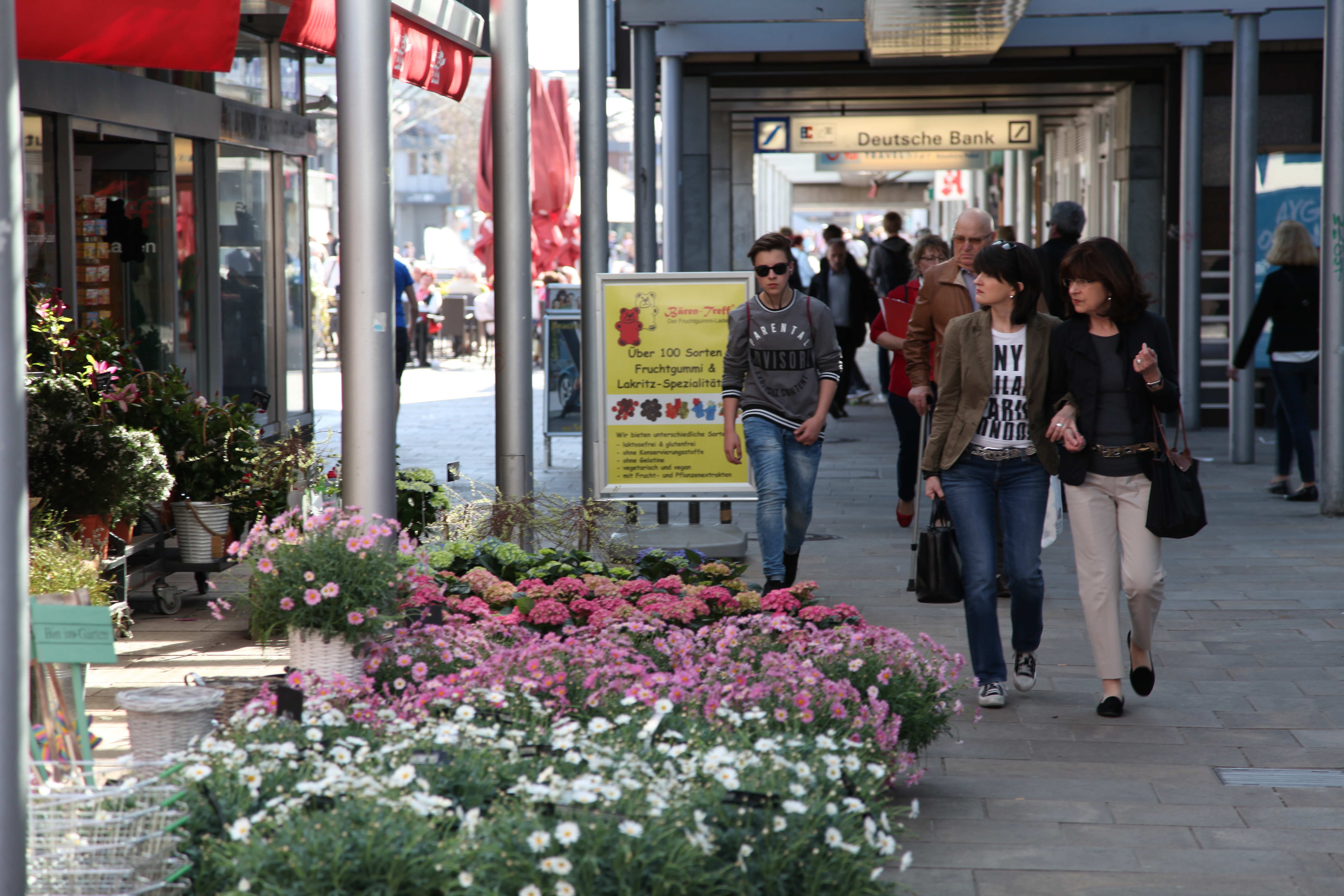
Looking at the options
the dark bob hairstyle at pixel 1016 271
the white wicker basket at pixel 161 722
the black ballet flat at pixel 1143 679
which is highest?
the dark bob hairstyle at pixel 1016 271

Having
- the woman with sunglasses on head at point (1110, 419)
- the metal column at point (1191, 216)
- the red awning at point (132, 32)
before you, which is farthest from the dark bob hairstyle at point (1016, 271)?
the metal column at point (1191, 216)

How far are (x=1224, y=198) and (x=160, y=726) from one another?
40.2 ft

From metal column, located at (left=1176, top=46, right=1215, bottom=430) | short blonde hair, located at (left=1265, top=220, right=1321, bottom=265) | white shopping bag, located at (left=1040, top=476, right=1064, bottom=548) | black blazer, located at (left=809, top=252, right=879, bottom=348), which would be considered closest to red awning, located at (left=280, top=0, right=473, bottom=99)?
white shopping bag, located at (left=1040, top=476, right=1064, bottom=548)

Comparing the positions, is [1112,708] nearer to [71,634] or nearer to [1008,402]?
[1008,402]

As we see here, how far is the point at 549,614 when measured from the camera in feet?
16.7

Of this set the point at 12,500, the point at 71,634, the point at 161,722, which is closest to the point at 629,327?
the point at 161,722

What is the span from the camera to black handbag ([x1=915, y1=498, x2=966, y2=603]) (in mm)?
5336

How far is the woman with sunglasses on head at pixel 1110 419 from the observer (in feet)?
16.4

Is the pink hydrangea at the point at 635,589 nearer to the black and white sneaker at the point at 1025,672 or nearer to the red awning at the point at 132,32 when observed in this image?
the black and white sneaker at the point at 1025,672

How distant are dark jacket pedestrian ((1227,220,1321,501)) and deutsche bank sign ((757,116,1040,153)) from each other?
855 cm

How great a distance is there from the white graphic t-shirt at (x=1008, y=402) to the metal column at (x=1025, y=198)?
1938 cm

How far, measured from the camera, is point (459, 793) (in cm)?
328

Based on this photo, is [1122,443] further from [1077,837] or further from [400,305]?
[400,305]

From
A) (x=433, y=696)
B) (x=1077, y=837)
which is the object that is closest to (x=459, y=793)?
(x=433, y=696)
